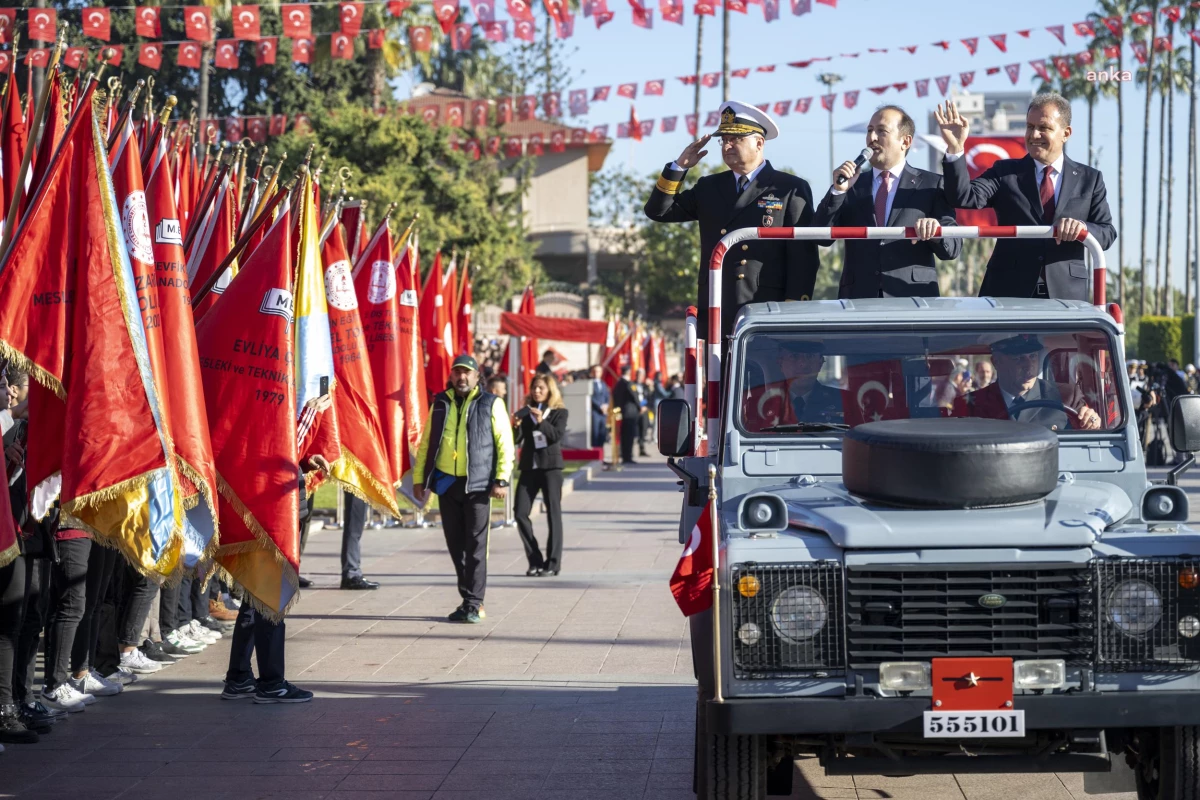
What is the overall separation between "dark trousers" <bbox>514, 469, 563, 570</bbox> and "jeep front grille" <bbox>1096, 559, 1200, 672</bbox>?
987cm

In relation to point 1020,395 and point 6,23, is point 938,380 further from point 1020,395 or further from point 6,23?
point 6,23

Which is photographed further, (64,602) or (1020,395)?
(64,602)

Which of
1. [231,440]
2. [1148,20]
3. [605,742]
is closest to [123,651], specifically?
[231,440]

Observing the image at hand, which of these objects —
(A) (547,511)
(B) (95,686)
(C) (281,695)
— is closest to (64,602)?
(B) (95,686)

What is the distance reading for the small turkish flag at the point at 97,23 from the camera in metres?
20.1

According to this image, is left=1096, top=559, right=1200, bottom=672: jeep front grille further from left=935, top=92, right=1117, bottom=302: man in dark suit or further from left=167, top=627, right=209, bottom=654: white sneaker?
left=167, top=627, right=209, bottom=654: white sneaker

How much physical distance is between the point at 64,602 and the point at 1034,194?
18.9 ft

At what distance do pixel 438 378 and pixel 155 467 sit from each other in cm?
1198

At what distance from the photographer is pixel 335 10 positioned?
1518 inches

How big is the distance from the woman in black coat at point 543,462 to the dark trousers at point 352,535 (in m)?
1.63

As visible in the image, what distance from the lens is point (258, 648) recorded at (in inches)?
364

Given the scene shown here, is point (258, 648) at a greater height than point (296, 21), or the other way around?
point (296, 21)

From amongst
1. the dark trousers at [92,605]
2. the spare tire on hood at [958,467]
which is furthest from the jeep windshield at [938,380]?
the dark trousers at [92,605]

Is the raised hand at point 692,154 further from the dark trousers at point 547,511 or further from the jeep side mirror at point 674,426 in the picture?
the dark trousers at point 547,511
